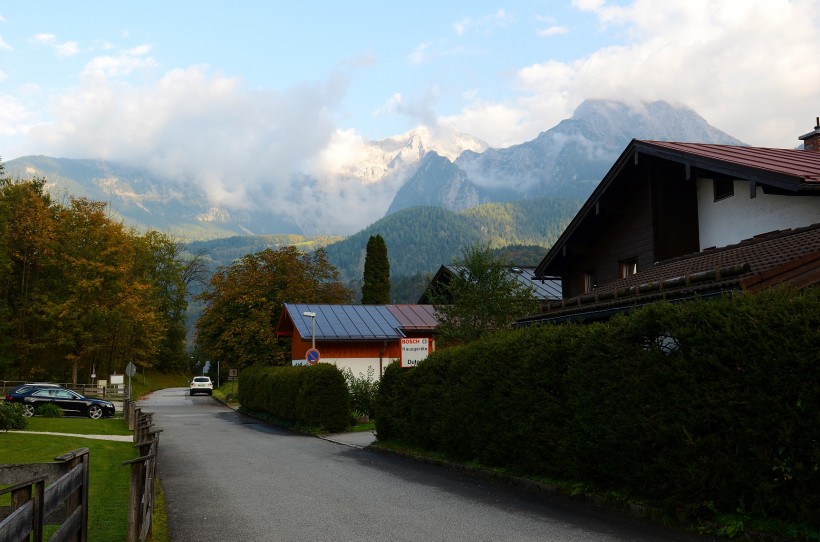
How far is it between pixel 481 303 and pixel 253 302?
97.1 ft

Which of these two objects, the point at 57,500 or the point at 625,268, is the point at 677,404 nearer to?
the point at 57,500

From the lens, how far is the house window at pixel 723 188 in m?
17.6

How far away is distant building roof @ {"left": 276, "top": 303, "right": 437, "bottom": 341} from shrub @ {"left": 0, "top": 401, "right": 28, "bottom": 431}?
44.9 ft

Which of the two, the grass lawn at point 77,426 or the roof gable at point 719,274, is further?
the grass lawn at point 77,426

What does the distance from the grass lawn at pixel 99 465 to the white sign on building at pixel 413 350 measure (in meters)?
7.57

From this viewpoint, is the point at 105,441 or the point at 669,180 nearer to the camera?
the point at 669,180

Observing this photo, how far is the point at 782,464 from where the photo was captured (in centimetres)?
707

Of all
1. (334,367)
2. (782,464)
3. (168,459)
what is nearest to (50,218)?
(334,367)

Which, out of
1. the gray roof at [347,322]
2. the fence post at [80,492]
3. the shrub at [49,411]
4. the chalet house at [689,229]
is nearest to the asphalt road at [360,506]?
the fence post at [80,492]

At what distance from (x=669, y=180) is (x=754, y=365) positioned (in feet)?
43.4

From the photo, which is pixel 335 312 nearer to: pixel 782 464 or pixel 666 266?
pixel 666 266

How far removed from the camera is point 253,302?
5147cm

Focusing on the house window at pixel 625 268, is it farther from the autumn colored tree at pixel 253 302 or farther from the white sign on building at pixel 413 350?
the autumn colored tree at pixel 253 302

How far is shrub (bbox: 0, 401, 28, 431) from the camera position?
957 inches
